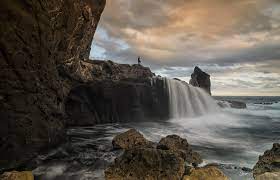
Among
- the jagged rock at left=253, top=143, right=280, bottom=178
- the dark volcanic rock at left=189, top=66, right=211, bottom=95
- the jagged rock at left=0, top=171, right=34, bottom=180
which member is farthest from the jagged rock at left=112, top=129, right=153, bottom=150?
the dark volcanic rock at left=189, top=66, right=211, bottom=95

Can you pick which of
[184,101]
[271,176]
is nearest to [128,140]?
[271,176]

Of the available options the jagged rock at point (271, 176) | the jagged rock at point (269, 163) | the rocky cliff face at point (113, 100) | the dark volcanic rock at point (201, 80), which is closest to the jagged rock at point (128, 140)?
the jagged rock at point (269, 163)

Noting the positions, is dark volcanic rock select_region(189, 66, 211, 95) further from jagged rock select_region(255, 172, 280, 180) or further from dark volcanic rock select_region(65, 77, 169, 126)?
jagged rock select_region(255, 172, 280, 180)

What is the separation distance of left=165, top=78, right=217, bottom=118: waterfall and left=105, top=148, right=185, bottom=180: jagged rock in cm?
2604

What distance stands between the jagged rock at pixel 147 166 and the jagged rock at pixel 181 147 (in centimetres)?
220

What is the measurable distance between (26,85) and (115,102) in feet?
58.5

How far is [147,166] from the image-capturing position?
8648 millimetres

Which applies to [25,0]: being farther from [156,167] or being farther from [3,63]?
[156,167]

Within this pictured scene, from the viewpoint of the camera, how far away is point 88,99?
28.2 meters

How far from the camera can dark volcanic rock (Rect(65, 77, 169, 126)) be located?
1070 inches

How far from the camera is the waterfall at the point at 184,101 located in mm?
35625

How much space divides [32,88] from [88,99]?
15.8 m

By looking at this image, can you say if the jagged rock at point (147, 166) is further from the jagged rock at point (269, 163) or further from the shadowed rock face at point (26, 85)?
the shadowed rock face at point (26, 85)

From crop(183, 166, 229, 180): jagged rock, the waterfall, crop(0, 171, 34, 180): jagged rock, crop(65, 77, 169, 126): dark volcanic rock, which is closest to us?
A: crop(0, 171, 34, 180): jagged rock
